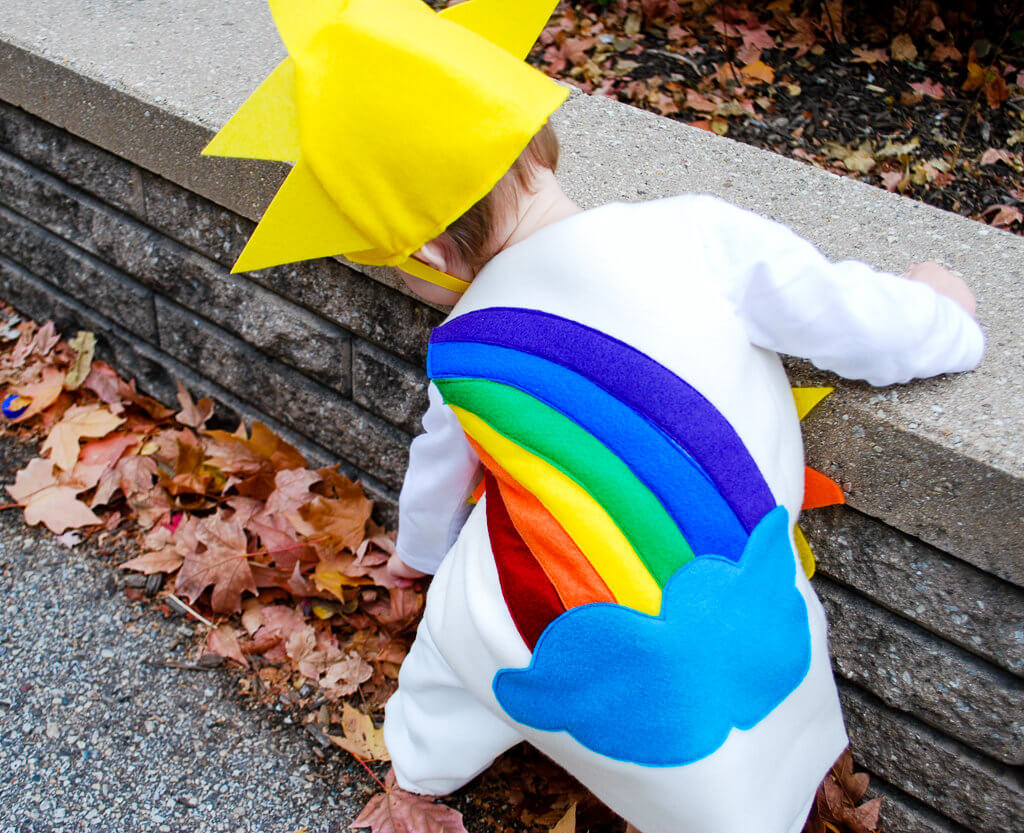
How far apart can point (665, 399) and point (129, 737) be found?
1.48 meters

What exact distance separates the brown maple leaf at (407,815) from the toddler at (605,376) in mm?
532

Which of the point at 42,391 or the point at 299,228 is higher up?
the point at 299,228

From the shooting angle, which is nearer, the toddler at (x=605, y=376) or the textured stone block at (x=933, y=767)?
the toddler at (x=605, y=376)

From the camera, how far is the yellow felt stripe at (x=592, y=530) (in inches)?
50.7

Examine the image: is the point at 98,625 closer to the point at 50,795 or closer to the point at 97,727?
the point at 97,727

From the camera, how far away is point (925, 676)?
166 cm

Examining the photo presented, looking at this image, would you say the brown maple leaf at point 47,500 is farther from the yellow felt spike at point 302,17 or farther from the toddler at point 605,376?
the yellow felt spike at point 302,17

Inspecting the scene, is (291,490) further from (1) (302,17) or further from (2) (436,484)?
(1) (302,17)

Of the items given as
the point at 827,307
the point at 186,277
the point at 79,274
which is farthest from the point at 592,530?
the point at 79,274

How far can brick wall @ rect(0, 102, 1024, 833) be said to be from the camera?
1601mm

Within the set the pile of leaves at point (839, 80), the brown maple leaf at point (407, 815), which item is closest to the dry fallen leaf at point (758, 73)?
the pile of leaves at point (839, 80)

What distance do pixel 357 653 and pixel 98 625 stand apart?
0.64m

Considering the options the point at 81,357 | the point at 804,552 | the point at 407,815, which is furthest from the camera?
the point at 81,357

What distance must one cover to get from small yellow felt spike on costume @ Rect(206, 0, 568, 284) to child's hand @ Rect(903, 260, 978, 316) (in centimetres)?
71
